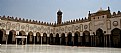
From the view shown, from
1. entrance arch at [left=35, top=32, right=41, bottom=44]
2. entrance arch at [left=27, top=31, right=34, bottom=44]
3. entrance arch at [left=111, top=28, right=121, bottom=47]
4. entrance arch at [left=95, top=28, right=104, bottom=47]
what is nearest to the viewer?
entrance arch at [left=111, top=28, right=121, bottom=47]

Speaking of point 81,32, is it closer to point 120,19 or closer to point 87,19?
point 87,19

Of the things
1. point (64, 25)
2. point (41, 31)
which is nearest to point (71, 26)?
point (64, 25)

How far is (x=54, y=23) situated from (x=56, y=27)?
1203 millimetres

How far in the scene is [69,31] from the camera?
33625 mm

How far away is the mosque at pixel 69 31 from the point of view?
26.4 m

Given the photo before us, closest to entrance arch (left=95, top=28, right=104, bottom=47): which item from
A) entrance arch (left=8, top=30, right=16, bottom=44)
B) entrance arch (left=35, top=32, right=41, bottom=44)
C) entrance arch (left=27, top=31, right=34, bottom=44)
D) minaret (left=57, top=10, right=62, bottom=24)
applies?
minaret (left=57, top=10, right=62, bottom=24)

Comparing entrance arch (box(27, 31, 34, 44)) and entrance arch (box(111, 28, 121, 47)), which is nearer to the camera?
entrance arch (box(111, 28, 121, 47))

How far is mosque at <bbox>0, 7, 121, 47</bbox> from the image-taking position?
2644cm

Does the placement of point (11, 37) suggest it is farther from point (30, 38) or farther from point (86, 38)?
point (86, 38)

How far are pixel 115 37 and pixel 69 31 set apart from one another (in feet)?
34.1

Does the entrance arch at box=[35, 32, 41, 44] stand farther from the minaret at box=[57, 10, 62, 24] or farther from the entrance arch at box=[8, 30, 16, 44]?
the minaret at box=[57, 10, 62, 24]

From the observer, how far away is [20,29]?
103 ft

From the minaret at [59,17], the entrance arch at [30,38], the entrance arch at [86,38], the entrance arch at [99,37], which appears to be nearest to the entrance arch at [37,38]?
the entrance arch at [30,38]

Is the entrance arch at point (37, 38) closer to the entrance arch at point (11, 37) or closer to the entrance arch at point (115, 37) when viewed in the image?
the entrance arch at point (11, 37)
